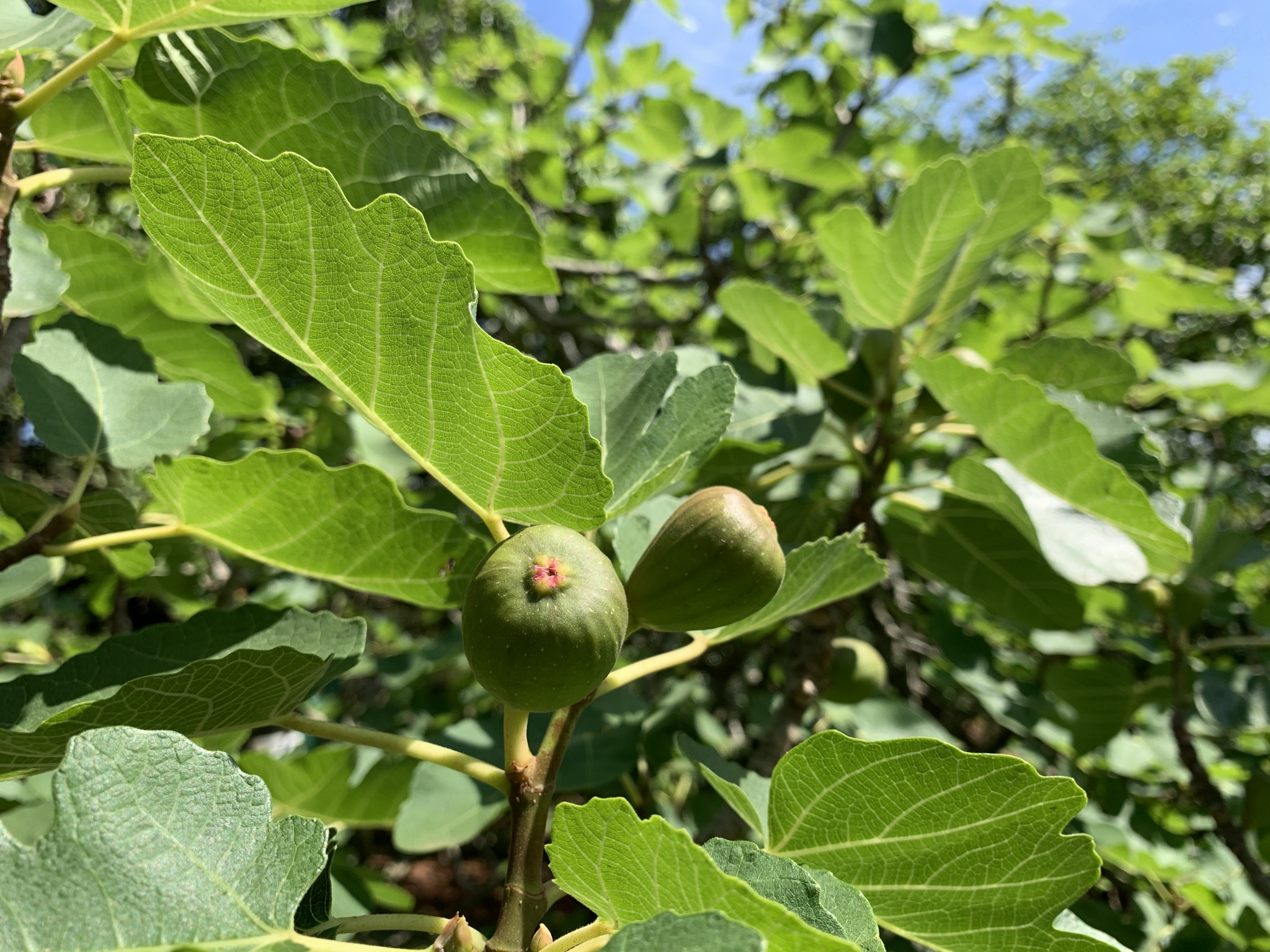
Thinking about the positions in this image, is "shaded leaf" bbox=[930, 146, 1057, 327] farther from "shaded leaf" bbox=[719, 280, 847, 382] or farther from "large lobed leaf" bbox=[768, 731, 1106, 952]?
"large lobed leaf" bbox=[768, 731, 1106, 952]

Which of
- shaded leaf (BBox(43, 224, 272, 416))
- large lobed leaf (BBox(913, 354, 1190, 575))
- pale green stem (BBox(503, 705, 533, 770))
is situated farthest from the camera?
shaded leaf (BBox(43, 224, 272, 416))

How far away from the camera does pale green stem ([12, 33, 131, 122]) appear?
950 mm

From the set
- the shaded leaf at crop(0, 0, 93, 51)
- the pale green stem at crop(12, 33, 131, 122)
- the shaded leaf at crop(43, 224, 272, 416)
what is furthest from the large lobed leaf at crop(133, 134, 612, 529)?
the shaded leaf at crop(43, 224, 272, 416)

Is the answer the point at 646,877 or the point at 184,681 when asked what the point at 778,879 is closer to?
the point at 646,877

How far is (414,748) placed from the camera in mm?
873

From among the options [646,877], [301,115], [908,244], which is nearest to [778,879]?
[646,877]

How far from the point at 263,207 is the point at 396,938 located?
3387 mm

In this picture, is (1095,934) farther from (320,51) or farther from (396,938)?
(320,51)

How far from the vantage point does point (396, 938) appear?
3.33 meters

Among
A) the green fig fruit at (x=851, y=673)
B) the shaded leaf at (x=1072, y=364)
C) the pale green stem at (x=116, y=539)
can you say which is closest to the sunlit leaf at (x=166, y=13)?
the pale green stem at (x=116, y=539)

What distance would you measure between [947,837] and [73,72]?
121 centimetres

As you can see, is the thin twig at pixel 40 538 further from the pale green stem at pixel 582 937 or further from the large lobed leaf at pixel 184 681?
the pale green stem at pixel 582 937

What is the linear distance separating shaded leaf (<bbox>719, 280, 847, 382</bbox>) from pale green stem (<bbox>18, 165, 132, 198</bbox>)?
3.20ft

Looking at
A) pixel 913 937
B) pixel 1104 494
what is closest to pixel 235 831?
pixel 913 937
